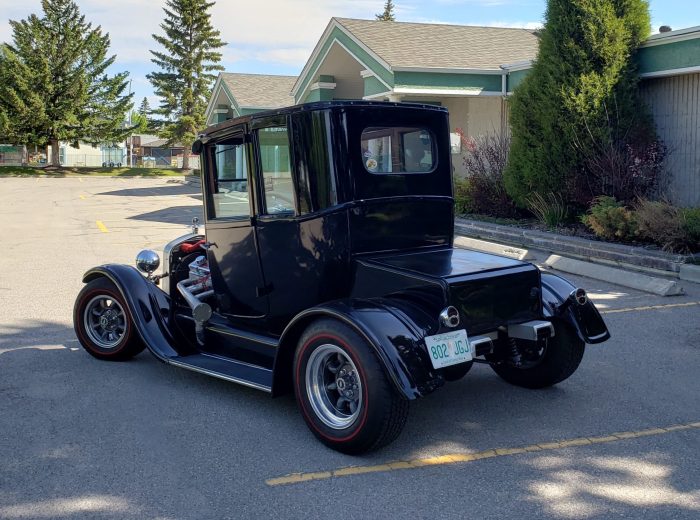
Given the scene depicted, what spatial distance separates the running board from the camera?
4859 millimetres

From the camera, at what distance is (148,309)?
19.2 feet

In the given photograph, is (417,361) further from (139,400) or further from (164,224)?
(164,224)

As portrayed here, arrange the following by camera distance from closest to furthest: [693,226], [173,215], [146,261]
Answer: [146,261]
[693,226]
[173,215]

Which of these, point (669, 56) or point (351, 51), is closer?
point (669, 56)

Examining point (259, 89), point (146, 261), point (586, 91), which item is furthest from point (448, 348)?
point (259, 89)

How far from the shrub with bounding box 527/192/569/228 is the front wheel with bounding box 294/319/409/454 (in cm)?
976

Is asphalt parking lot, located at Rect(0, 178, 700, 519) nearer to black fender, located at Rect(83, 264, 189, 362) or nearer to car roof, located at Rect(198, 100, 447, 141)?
black fender, located at Rect(83, 264, 189, 362)

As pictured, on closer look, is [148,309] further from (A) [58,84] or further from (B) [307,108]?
(A) [58,84]

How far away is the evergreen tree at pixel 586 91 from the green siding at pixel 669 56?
0.68 feet

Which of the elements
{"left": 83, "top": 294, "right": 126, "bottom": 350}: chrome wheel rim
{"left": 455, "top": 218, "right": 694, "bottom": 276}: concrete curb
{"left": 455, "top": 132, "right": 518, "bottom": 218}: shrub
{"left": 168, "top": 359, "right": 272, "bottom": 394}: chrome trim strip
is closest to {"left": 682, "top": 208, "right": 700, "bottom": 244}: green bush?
{"left": 455, "top": 218, "right": 694, "bottom": 276}: concrete curb

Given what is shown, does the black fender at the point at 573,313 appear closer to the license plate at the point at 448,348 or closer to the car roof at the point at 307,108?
the license plate at the point at 448,348

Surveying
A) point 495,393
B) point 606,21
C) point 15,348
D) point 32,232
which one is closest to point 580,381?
point 495,393

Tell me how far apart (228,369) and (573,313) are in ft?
7.85

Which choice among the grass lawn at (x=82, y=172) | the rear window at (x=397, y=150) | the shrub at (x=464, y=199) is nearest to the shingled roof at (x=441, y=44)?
the shrub at (x=464, y=199)
